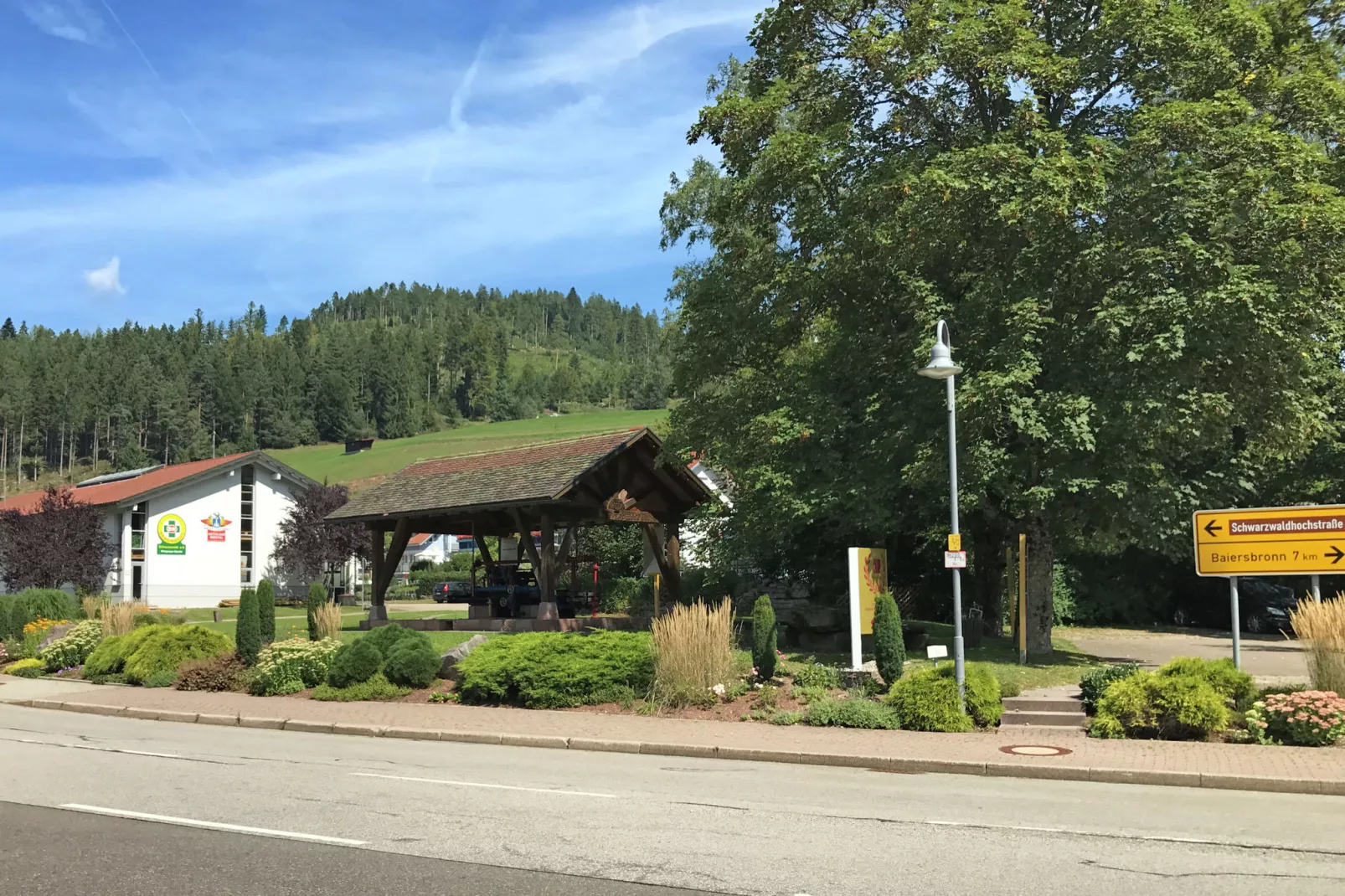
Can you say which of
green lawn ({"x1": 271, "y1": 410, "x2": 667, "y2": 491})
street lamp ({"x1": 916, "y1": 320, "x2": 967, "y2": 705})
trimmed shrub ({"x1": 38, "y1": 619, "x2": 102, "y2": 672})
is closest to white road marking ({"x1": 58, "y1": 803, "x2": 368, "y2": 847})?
street lamp ({"x1": 916, "y1": 320, "x2": 967, "y2": 705})

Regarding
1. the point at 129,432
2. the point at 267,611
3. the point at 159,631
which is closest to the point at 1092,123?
the point at 267,611

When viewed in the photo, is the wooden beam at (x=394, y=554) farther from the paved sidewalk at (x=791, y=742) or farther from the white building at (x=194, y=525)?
the white building at (x=194, y=525)

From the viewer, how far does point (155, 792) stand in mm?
9719

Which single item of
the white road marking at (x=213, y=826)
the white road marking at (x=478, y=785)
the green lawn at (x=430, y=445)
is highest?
the green lawn at (x=430, y=445)

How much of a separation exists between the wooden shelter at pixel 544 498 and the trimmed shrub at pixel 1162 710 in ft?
47.1

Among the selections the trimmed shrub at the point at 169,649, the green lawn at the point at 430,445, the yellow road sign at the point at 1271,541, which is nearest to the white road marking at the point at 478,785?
the yellow road sign at the point at 1271,541

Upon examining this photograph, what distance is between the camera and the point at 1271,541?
49.1 ft

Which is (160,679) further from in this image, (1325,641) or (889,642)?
(1325,641)

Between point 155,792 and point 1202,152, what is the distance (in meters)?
18.6

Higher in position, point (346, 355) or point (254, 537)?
point (346, 355)

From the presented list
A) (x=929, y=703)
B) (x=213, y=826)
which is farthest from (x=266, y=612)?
(x=213, y=826)

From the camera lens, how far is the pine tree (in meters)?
15.7

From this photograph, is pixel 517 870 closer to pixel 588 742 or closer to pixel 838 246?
pixel 588 742

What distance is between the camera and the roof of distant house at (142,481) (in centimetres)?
4838
